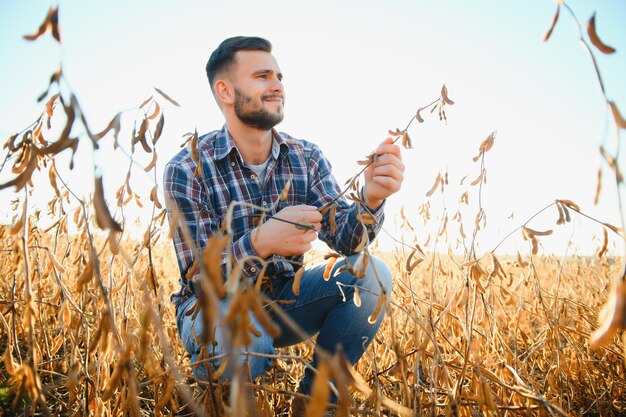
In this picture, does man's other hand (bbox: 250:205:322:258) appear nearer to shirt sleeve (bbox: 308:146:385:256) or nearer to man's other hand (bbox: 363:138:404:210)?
shirt sleeve (bbox: 308:146:385:256)

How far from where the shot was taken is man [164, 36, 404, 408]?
138 cm

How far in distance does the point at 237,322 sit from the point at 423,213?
59.1 inches

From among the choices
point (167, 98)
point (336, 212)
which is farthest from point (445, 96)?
point (336, 212)

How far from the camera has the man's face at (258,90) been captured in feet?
6.89

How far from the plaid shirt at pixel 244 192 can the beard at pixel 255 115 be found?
0.35ft

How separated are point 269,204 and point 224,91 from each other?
0.82 m

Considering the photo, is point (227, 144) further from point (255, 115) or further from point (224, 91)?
point (224, 91)

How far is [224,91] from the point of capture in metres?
2.30

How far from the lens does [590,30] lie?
1.87 feet

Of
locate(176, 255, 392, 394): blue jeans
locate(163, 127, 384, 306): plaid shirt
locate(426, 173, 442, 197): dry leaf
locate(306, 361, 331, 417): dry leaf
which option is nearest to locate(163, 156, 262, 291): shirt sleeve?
locate(163, 127, 384, 306): plaid shirt

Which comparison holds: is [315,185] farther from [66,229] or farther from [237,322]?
[237,322]

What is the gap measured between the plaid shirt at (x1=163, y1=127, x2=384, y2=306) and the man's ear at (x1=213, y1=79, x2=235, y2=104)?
218 mm

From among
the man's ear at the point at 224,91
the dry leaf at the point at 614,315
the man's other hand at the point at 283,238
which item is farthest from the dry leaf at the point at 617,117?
the man's ear at the point at 224,91

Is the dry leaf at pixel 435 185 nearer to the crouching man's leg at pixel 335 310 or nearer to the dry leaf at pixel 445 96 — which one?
the dry leaf at pixel 445 96
